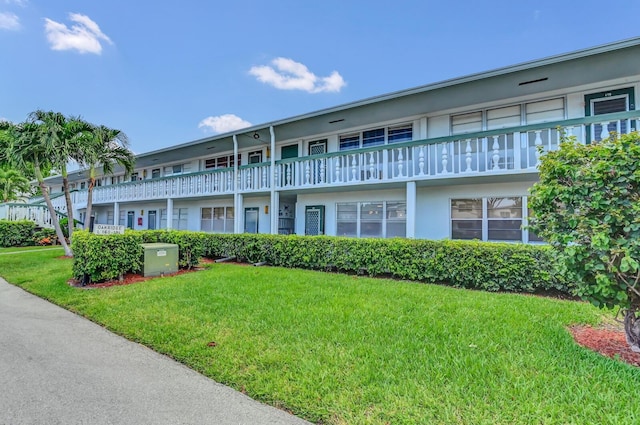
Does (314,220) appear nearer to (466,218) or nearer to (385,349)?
(466,218)

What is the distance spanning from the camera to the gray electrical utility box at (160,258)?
8.85 metres

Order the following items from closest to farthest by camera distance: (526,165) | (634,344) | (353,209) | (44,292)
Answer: (634,344)
(44,292)
(526,165)
(353,209)

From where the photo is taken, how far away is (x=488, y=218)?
1014cm

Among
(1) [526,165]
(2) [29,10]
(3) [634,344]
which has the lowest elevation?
(3) [634,344]

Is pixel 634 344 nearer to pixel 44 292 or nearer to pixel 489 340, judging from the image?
pixel 489 340

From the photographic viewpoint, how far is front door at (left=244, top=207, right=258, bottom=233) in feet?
52.4

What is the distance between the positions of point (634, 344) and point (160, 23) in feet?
62.4

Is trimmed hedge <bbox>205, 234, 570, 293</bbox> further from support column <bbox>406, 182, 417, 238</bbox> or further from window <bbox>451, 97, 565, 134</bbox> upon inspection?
window <bbox>451, 97, 565, 134</bbox>

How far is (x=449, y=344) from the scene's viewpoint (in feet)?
12.8

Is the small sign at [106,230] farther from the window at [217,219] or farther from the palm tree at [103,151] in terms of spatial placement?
the window at [217,219]

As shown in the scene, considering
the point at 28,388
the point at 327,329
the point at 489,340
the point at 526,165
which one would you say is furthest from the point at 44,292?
the point at 526,165

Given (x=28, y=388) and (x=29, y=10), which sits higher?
(x=29, y=10)

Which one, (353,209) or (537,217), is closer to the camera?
(537,217)

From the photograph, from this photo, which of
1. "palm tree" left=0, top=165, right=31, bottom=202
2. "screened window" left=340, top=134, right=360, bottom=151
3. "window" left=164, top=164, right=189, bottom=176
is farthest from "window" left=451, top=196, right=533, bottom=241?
"palm tree" left=0, top=165, right=31, bottom=202
